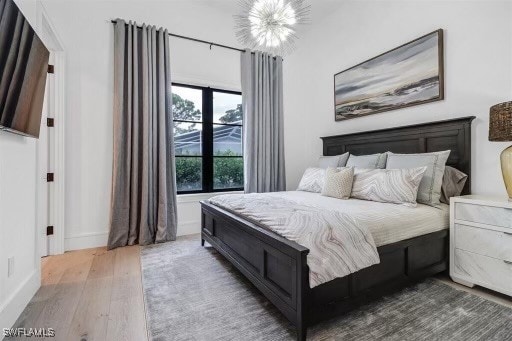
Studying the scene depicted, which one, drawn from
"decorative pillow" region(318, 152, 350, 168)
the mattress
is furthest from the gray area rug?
"decorative pillow" region(318, 152, 350, 168)

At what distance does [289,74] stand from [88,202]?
A: 3536mm

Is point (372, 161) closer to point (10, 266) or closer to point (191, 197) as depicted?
point (191, 197)

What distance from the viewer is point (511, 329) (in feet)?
4.85

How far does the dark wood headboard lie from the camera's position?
2.34m

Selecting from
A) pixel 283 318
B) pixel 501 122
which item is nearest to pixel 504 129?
pixel 501 122

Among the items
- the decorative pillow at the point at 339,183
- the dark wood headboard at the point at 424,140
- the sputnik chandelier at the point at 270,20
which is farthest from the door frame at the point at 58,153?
the dark wood headboard at the point at 424,140

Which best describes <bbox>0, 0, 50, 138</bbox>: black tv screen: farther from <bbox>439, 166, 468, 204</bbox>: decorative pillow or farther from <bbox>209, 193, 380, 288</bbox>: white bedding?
<bbox>439, 166, 468, 204</bbox>: decorative pillow

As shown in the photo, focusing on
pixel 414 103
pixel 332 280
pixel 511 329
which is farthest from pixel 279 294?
pixel 414 103

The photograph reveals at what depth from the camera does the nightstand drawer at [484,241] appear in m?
1.77

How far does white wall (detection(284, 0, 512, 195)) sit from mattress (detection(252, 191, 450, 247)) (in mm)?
639

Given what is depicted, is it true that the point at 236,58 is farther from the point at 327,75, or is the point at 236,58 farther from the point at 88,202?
the point at 88,202

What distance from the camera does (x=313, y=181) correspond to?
3.09m

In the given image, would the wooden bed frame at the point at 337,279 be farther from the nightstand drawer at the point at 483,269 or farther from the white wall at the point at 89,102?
the white wall at the point at 89,102

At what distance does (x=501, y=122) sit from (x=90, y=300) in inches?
131
